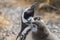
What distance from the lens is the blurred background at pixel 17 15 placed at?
1939 millimetres

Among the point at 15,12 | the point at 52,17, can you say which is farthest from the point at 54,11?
the point at 15,12

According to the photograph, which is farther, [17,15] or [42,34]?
[17,15]

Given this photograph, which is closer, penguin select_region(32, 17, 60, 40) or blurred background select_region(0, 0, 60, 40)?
penguin select_region(32, 17, 60, 40)

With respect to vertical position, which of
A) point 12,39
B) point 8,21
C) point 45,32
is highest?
point 45,32

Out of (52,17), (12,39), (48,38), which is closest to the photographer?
(48,38)

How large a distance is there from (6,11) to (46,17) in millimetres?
711

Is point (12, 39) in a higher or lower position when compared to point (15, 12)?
lower

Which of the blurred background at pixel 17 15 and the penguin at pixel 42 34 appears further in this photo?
the blurred background at pixel 17 15

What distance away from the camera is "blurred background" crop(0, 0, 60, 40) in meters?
1.94

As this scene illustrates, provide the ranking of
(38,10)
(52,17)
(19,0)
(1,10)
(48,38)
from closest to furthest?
(48,38), (52,17), (38,10), (1,10), (19,0)

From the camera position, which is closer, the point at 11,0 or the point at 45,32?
the point at 45,32

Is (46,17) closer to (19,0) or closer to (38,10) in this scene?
(38,10)

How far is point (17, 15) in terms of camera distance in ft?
7.89

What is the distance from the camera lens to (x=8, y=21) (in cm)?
221
